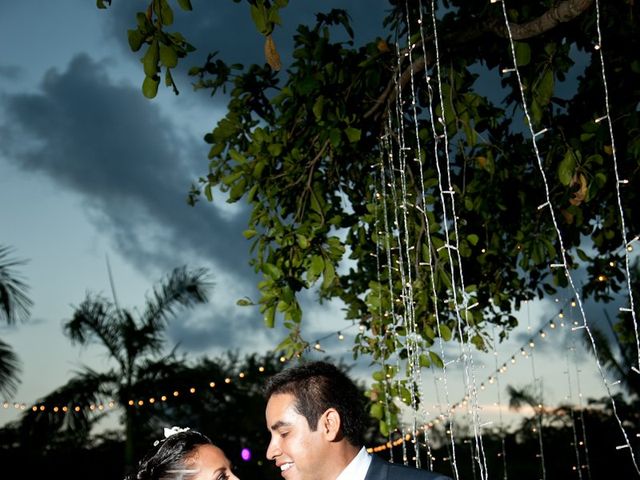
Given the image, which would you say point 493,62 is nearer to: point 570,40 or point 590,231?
point 570,40

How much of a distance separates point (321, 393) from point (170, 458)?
51 centimetres

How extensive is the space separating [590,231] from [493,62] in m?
1.35


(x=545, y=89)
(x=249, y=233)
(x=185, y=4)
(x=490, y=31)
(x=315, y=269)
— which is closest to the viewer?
(x=185, y=4)

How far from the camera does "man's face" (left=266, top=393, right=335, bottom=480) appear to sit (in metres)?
2.57

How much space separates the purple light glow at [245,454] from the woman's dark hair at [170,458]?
44.4 ft

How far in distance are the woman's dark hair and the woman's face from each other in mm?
15

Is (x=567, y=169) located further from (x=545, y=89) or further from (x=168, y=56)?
(x=168, y=56)

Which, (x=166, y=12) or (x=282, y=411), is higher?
(x=166, y=12)

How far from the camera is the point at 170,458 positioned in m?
2.52

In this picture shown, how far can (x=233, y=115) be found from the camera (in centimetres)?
474

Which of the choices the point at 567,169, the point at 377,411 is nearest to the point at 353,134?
the point at 567,169

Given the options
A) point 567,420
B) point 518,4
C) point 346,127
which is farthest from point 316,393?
point 567,420

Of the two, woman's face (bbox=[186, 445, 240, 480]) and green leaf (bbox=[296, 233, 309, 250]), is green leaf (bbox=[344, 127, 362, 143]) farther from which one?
woman's face (bbox=[186, 445, 240, 480])

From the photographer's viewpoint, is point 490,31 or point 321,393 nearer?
point 321,393
